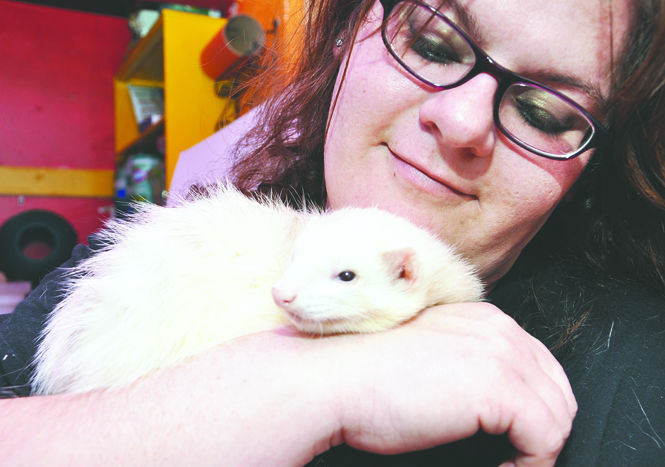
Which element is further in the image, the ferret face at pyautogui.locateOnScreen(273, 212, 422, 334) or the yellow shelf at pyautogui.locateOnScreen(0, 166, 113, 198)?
the yellow shelf at pyautogui.locateOnScreen(0, 166, 113, 198)

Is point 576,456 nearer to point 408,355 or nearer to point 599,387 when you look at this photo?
point 599,387

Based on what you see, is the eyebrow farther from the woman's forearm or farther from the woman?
the woman's forearm

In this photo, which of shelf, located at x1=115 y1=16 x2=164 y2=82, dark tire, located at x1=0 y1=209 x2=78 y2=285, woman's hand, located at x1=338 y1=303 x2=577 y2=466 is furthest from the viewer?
dark tire, located at x1=0 y1=209 x2=78 y2=285

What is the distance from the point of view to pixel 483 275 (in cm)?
102

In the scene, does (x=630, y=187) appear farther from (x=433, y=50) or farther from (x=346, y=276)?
(x=346, y=276)

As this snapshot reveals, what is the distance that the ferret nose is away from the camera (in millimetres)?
695

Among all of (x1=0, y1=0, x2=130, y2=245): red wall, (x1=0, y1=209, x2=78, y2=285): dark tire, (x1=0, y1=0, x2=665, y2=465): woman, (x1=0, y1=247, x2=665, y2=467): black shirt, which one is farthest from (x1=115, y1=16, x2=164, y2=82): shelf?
(x1=0, y1=247, x2=665, y2=467): black shirt

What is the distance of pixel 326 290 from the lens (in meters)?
0.75

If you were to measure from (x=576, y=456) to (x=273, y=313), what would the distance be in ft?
1.67

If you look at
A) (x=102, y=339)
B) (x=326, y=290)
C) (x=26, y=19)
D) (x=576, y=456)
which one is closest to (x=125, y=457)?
(x=102, y=339)

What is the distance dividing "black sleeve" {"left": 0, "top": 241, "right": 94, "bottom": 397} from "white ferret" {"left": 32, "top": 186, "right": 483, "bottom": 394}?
1.6 inches

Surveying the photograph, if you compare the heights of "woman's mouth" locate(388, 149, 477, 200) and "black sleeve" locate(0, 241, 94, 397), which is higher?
"black sleeve" locate(0, 241, 94, 397)

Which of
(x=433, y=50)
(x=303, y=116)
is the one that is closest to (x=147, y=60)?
(x=303, y=116)

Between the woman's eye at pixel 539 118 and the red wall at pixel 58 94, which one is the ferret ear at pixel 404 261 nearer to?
the woman's eye at pixel 539 118
